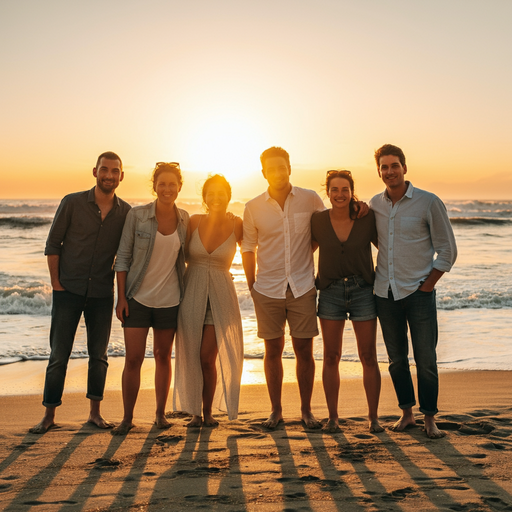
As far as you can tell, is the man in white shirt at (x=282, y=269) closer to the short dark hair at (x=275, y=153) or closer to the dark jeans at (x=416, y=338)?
the short dark hair at (x=275, y=153)

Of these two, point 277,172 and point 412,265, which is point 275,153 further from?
point 412,265

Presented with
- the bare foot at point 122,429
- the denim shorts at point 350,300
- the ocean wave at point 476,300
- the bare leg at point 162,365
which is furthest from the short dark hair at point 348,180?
the ocean wave at point 476,300

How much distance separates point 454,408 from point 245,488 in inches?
96.1

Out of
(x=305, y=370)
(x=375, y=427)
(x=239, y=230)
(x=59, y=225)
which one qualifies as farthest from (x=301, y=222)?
(x=59, y=225)

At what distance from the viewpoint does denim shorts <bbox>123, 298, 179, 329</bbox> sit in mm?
3953

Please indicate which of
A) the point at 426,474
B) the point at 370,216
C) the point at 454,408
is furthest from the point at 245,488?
the point at 454,408

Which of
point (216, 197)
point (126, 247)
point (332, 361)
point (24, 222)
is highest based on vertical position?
point (216, 197)

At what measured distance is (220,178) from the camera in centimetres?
416

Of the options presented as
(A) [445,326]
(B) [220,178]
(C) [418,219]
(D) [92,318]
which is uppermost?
(B) [220,178]

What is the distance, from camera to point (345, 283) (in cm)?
389

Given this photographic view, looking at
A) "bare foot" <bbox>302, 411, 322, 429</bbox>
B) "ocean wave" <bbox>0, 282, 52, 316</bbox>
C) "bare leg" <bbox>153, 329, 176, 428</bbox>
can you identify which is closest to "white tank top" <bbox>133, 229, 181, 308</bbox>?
"bare leg" <bbox>153, 329, 176, 428</bbox>

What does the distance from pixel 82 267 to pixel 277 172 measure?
166 centimetres

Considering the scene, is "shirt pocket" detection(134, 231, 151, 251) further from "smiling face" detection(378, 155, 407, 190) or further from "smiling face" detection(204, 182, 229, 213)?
"smiling face" detection(378, 155, 407, 190)

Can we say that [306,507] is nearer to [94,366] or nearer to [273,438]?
[273,438]
